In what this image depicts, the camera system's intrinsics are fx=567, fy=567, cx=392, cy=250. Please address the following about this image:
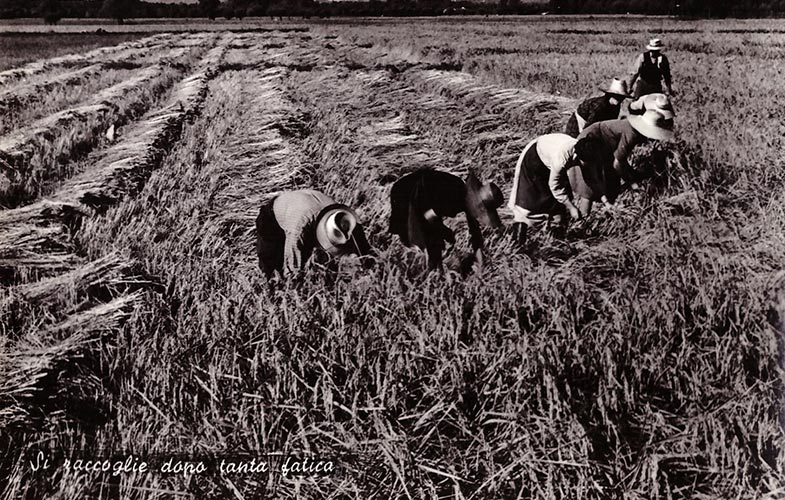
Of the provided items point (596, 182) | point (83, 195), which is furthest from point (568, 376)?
point (83, 195)

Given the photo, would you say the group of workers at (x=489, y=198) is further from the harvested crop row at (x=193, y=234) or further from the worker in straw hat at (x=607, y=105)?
the harvested crop row at (x=193, y=234)

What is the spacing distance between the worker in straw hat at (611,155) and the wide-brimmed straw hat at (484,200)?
1.00 meters

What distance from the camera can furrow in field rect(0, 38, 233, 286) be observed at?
226 cm

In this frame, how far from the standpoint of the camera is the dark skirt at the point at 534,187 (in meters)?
2.72

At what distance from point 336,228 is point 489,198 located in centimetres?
52

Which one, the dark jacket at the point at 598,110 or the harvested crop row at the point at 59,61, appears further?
the harvested crop row at the point at 59,61

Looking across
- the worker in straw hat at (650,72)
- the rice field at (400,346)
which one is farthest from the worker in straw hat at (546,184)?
the worker in straw hat at (650,72)

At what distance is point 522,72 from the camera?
24.8ft

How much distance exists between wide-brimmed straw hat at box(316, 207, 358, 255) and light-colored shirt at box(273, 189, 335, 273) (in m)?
0.09

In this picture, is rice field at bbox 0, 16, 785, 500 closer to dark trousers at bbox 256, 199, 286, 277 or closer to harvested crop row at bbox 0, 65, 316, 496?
harvested crop row at bbox 0, 65, 316, 496

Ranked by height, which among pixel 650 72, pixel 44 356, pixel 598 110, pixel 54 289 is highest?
pixel 650 72

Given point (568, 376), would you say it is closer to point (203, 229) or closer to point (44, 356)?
point (44, 356)

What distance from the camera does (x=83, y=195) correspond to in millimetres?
3082

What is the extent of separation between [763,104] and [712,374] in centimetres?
376
